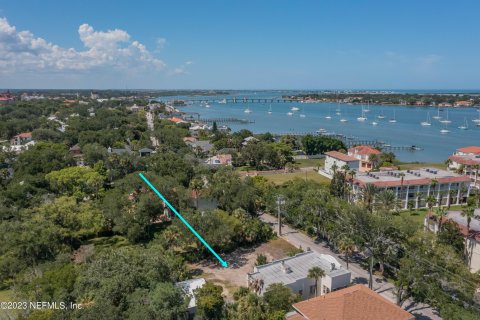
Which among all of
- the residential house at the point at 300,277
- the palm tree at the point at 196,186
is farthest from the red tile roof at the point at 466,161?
the palm tree at the point at 196,186

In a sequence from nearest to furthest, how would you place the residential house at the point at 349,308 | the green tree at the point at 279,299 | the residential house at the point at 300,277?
1. the residential house at the point at 349,308
2. the green tree at the point at 279,299
3. the residential house at the point at 300,277

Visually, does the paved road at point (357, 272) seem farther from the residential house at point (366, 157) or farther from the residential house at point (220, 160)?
the residential house at point (366, 157)

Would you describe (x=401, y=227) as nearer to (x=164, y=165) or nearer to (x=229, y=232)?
(x=229, y=232)

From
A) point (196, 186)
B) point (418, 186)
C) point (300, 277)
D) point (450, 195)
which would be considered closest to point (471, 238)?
point (300, 277)

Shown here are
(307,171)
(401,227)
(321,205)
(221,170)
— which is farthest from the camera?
(307,171)

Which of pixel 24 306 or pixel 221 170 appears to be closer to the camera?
pixel 24 306

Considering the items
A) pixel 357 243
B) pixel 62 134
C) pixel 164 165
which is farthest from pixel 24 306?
pixel 62 134

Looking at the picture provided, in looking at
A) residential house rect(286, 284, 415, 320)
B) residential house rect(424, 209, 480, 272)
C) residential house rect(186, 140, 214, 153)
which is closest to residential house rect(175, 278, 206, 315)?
residential house rect(286, 284, 415, 320)
